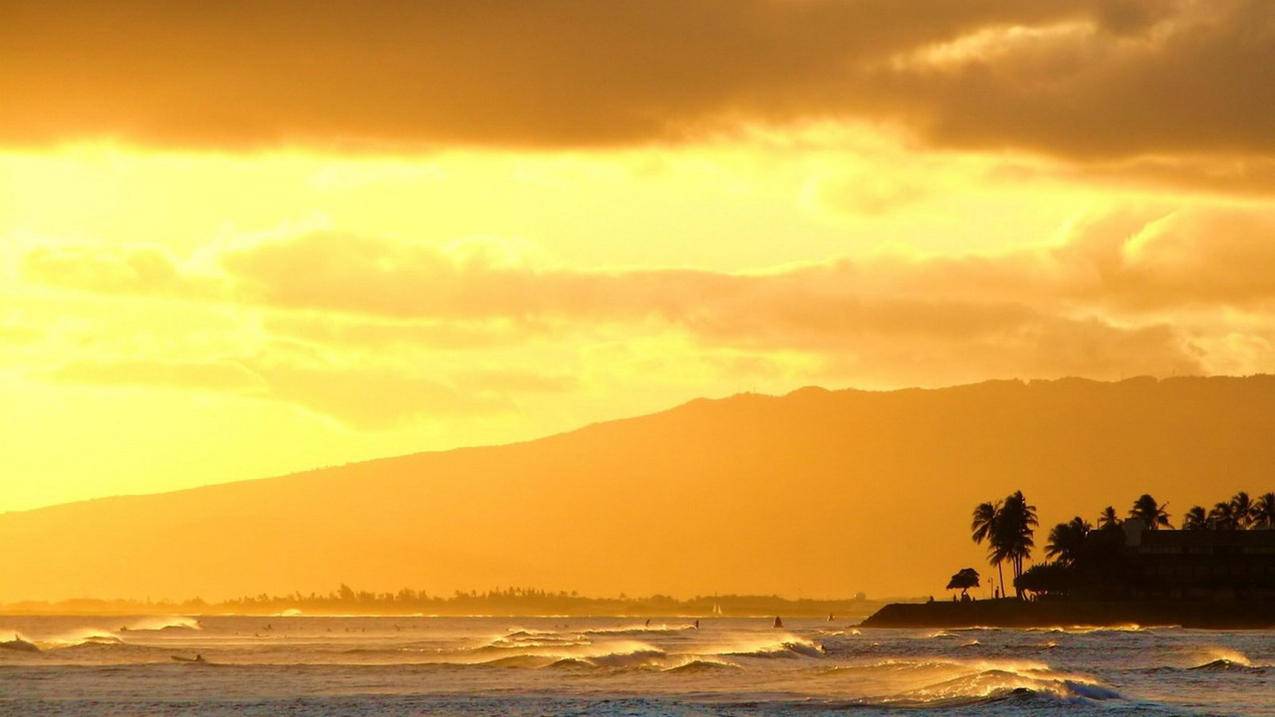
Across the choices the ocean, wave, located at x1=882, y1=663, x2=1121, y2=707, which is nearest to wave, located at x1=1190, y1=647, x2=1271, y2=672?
the ocean

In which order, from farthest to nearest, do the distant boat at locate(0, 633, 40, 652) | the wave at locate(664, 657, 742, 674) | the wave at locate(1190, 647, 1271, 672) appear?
1. the distant boat at locate(0, 633, 40, 652)
2. the wave at locate(664, 657, 742, 674)
3. the wave at locate(1190, 647, 1271, 672)

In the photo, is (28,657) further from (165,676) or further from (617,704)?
(617,704)

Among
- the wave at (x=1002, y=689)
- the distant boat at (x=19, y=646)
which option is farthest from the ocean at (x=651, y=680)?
the distant boat at (x=19, y=646)

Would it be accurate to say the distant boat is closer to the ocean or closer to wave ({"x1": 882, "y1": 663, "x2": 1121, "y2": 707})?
the ocean

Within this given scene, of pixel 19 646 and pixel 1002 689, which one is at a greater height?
pixel 19 646

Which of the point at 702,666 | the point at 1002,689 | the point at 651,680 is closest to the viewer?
the point at 1002,689

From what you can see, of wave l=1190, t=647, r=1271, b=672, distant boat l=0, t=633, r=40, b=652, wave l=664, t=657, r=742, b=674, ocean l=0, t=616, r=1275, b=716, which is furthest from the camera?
distant boat l=0, t=633, r=40, b=652

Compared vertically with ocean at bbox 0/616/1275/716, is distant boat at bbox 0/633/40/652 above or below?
above

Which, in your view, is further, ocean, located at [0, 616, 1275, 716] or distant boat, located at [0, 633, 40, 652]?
distant boat, located at [0, 633, 40, 652]

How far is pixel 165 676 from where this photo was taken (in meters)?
117

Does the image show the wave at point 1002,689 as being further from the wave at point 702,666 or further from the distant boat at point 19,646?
the distant boat at point 19,646

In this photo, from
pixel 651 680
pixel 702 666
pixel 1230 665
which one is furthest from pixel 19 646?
pixel 1230 665

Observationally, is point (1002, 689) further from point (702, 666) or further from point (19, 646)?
point (19, 646)

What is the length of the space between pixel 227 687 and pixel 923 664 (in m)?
41.4
